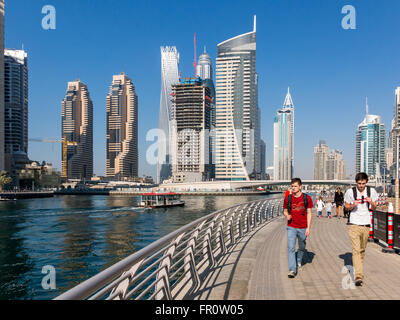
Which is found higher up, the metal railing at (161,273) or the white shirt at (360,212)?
the white shirt at (360,212)

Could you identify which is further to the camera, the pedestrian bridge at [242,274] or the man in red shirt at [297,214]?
the man in red shirt at [297,214]

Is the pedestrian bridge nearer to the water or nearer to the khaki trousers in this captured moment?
the khaki trousers

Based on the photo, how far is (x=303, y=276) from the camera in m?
7.59

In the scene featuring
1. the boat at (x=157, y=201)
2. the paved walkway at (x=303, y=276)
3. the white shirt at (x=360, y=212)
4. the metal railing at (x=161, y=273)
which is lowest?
the boat at (x=157, y=201)

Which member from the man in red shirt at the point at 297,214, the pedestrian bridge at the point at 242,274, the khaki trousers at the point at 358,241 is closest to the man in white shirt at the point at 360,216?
the khaki trousers at the point at 358,241

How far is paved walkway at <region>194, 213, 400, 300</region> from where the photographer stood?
6.23 m

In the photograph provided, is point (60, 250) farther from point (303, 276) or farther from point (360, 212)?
point (360, 212)

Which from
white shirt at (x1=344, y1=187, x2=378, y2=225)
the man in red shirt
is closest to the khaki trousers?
white shirt at (x1=344, y1=187, x2=378, y2=225)

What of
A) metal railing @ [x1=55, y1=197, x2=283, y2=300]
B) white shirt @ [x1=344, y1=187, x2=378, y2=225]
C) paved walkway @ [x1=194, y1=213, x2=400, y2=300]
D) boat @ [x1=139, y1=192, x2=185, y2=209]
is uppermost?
white shirt @ [x1=344, y1=187, x2=378, y2=225]

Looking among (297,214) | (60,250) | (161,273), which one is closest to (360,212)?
(297,214)

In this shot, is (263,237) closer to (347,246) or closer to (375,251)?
(347,246)

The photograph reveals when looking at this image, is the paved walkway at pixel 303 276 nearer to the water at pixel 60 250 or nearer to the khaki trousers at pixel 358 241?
the khaki trousers at pixel 358 241

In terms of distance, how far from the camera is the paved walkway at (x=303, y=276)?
245 inches

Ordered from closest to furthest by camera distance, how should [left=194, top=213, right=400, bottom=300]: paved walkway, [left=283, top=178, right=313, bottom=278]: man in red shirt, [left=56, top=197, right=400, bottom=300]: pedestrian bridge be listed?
1. [left=56, top=197, right=400, bottom=300]: pedestrian bridge
2. [left=194, top=213, right=400, bottom=300]: paved walkway
3. [left=283, top=178, right=313, bottom=278]: man in red shirt
